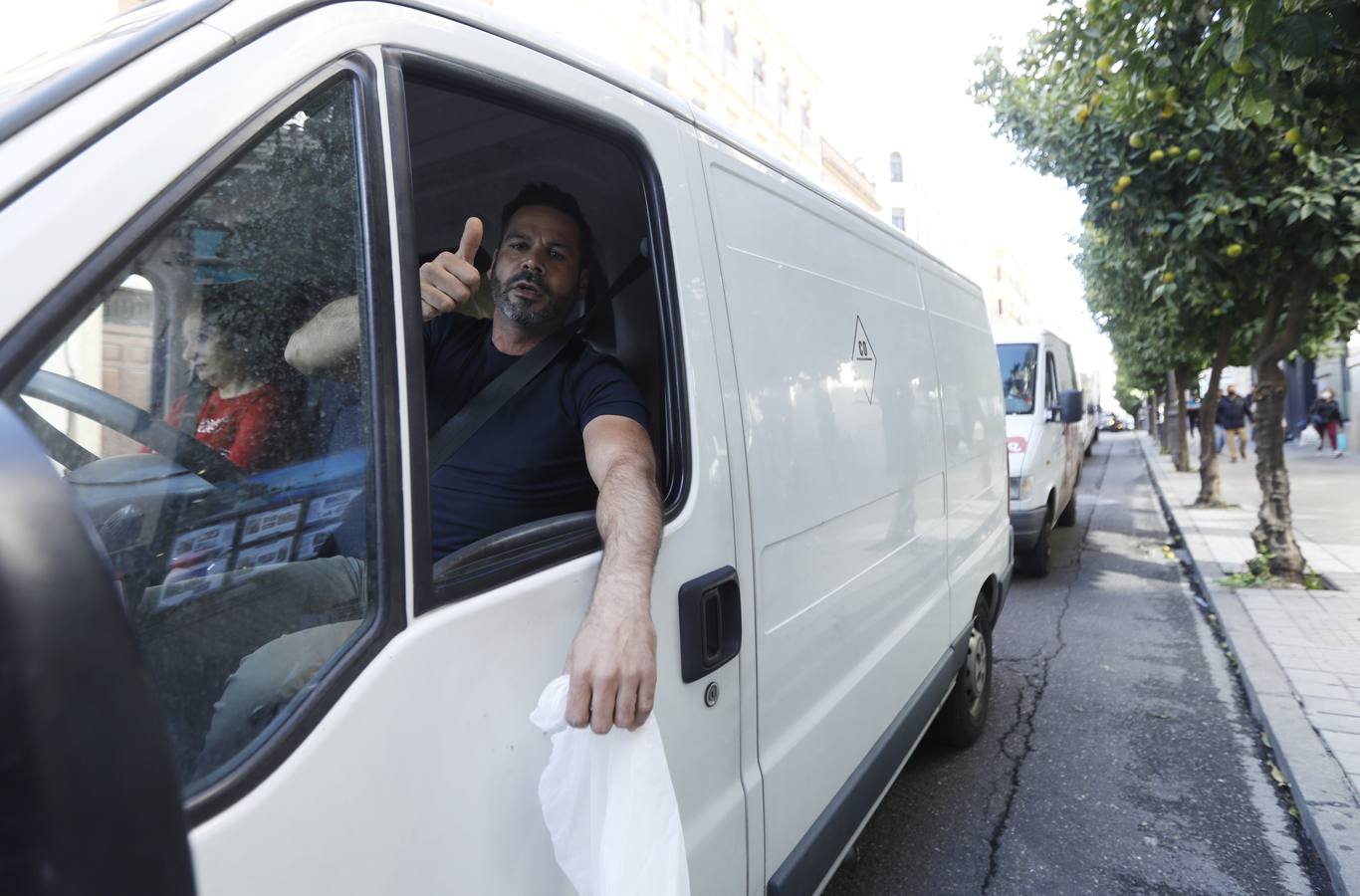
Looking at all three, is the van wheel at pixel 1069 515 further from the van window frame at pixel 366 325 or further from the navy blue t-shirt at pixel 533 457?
the van window frame at pixel 366 325

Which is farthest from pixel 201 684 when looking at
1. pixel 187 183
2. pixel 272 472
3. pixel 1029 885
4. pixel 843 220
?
pixel 1029 885

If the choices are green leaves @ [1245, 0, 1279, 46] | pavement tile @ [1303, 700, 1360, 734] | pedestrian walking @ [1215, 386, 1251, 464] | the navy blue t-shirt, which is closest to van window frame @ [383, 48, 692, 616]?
the navy blue t-shirt

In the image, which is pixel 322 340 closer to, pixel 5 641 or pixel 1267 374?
pixel 5 641

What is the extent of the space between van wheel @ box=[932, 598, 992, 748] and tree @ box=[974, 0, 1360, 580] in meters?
2.38

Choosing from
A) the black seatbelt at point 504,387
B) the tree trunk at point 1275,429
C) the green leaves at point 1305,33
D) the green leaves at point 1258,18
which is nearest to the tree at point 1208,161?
the tree trunk at point 1275,429

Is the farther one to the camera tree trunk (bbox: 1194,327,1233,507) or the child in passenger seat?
tree trunk (bbox: 1194,327,1233,507)

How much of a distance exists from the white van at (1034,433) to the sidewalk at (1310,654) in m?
1.37

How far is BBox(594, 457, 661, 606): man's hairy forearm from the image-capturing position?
60.1 inches

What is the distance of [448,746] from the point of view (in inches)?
49.5

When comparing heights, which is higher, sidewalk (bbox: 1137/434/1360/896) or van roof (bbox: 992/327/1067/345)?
van roof (bbox: 992/327/1067/345)

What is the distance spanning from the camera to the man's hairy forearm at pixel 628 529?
1526 mm

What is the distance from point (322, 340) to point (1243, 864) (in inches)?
144

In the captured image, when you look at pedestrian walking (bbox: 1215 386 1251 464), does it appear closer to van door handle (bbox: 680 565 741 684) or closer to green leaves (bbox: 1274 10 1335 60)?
green leaves (bbox: 1274 10 1335 60)

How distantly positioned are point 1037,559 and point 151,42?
27.2 feet
